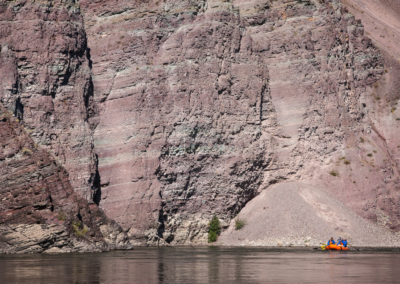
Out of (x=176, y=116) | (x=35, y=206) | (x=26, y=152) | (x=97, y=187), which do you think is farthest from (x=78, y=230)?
(x=176, y=116)

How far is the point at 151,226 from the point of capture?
6225 cm

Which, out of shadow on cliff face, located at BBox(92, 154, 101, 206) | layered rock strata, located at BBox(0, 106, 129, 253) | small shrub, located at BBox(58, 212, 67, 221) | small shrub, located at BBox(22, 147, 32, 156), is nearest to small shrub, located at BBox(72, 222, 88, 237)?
layered rock strata, located at BBox(0, 106, 129, 253)

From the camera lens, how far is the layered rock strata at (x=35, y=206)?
4666 cm

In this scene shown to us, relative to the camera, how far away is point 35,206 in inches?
1859

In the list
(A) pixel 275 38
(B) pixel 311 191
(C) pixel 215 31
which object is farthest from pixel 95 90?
(B) pixel 311 191

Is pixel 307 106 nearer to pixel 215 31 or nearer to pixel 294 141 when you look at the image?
pixel 294 141

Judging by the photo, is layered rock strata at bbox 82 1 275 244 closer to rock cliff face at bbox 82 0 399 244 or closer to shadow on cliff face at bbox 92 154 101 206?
rock cliff face at bbox 82 0 399 244

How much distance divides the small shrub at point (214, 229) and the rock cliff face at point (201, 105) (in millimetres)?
892

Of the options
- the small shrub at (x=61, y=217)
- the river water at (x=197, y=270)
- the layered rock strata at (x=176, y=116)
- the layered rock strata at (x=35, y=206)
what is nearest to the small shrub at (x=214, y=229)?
the layered rock strata at (x=176, y=116)

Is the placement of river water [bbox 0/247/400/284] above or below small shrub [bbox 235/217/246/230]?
above

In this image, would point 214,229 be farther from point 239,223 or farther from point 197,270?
point 197,270

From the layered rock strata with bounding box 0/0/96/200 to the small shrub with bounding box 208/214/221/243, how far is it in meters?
13.3

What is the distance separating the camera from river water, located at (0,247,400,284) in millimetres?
28000

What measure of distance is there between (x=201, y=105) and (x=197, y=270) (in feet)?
118
